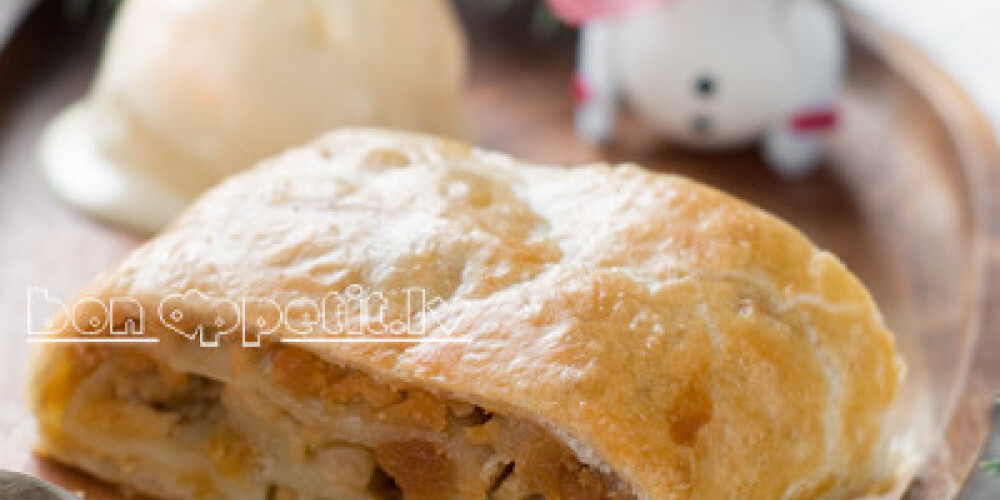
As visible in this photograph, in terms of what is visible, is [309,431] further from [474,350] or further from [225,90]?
[225,90]

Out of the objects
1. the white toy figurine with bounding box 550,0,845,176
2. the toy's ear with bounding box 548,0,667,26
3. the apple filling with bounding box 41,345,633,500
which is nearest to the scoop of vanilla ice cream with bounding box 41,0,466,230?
the toy's ear with bounding box 548,0,667,26

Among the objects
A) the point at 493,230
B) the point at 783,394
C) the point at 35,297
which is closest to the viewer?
the point at 783,394

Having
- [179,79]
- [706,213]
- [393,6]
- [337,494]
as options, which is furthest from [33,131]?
[706,213]

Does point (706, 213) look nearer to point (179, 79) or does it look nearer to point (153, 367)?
point (153, 367)

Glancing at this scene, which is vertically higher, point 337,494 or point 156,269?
point 156,269

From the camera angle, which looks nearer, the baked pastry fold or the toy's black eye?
the baked pastry fold

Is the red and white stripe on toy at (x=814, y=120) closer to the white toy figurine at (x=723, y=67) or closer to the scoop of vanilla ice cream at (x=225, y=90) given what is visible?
the white toy figurine at (x=723, y=67)

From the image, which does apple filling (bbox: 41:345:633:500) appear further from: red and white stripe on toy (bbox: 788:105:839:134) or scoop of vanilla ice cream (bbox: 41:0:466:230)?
red and white stripe on toy (bbox: 788:105:839:134)

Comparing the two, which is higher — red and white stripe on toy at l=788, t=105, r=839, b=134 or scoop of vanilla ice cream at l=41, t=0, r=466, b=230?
scoop of vanilla ice cream at l=41, t=0, r=466, b=230
